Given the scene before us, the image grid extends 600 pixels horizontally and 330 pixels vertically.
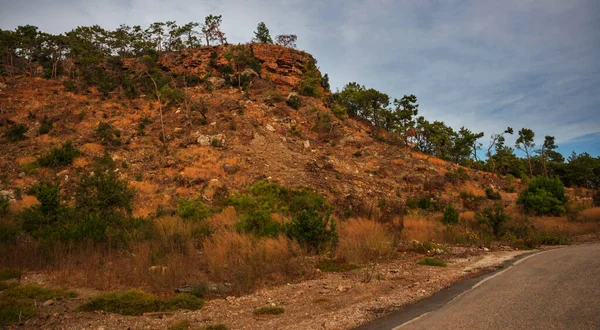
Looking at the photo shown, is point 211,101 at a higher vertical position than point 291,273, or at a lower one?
higher

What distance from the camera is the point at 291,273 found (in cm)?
816

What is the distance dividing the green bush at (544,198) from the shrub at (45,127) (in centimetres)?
3960

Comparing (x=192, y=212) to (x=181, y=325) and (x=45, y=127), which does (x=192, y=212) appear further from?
(x=45, y=127)

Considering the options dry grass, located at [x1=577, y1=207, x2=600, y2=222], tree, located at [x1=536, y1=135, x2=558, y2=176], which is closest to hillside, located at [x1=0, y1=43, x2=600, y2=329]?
dry grass, located at [x1=577, y1=207, x2=600, y2=222]

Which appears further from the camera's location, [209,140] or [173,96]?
[173,96]

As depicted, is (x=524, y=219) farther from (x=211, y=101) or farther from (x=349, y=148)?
(x=211, y=101)

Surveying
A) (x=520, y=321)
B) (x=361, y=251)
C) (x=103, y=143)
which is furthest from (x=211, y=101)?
(x=520, y=321)

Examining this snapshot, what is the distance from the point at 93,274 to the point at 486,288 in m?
8.56

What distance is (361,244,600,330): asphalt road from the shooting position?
4.20 m

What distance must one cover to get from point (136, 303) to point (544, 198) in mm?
24833

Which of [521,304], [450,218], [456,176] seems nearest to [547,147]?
[456,176]

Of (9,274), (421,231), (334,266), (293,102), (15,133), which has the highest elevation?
(293,102)

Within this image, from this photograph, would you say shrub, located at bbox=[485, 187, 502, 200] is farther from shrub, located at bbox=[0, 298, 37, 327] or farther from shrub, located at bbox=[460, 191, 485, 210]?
shrub, located at bbox=[0, 298, 37, 327]

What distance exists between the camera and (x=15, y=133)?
1064 inches
